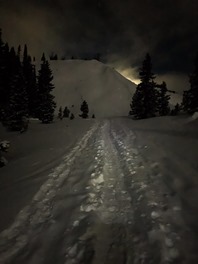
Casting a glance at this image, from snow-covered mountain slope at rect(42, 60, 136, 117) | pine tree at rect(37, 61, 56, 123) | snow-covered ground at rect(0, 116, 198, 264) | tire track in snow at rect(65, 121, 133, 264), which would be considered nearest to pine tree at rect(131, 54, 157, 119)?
pine tree at rect(37, 61, 56, 123)

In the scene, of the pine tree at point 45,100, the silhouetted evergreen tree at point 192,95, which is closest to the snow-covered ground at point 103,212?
the silhouetted evergreen tree at point 192,95

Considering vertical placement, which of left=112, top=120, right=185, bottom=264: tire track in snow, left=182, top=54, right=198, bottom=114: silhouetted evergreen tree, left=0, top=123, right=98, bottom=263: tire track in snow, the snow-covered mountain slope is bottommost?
left=0, top=123, right=98, bottom=263: tire track in snow

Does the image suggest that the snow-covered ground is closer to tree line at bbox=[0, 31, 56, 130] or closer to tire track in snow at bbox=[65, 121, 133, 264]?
tire track in snow at bbox=[65, 121, 133, 264]

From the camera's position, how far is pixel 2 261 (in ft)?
14.1

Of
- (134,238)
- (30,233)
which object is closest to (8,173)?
(30,233)

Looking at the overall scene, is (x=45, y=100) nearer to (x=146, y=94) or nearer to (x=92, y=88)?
(x=146, y=94)

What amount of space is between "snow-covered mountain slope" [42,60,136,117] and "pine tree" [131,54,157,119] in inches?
3178

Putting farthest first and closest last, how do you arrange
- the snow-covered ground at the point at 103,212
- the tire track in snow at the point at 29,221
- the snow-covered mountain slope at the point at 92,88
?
the snow-covered mountain slope at the point at 92,88, the tire track in snow at the point at 29,221, the snow-covered ground at the point at 103,212

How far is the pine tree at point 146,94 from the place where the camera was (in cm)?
4253

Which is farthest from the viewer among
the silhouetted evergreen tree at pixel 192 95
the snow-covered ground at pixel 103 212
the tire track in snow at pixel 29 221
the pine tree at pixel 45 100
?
the pine tree at pixel 45 100

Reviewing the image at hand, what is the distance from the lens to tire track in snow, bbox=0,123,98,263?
4.68 metres

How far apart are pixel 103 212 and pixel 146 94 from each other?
39035mm

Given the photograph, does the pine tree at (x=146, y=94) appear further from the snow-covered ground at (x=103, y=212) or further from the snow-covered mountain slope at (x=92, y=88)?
the snow-covered mountain slope at (x=92, y=88)

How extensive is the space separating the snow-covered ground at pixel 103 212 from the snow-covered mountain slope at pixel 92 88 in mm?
116400
